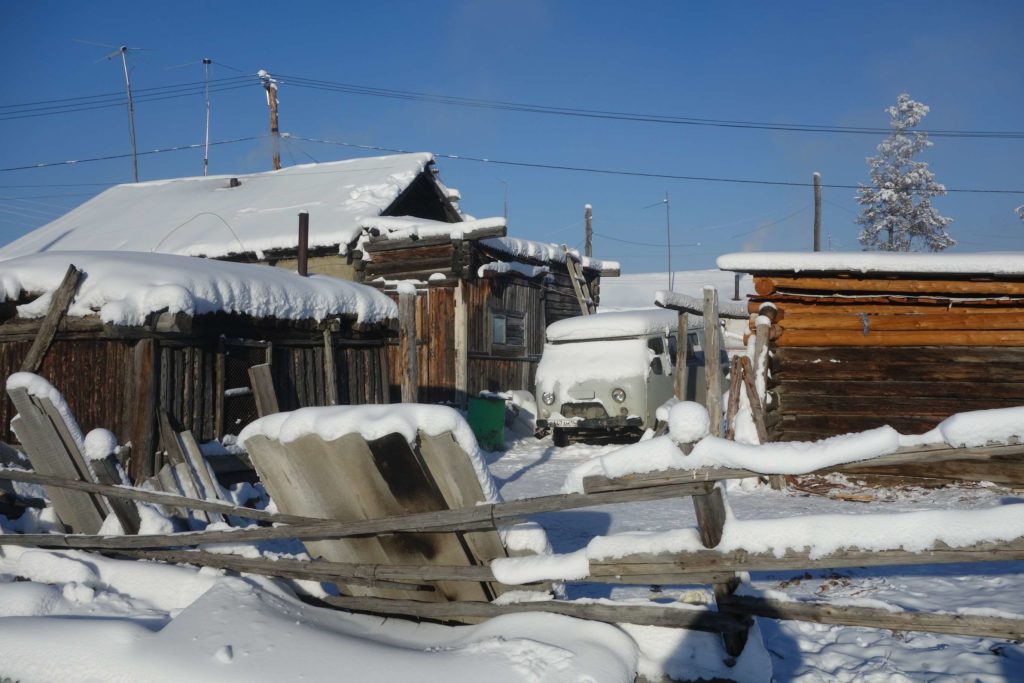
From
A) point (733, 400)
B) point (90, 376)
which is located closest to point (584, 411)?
point (733, 400)

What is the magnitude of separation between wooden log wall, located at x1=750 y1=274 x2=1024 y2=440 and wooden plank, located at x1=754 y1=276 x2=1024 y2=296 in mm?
12

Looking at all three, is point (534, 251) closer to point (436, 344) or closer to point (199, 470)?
point (436, 344)

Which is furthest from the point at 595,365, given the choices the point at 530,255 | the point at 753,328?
the point at 530,255

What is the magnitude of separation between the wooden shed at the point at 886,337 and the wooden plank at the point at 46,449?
24.8ft

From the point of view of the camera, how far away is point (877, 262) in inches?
374

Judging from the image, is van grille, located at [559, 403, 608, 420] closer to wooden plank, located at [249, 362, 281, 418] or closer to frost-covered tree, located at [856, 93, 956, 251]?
wooden plank, located at [249, 362, 281, 418]

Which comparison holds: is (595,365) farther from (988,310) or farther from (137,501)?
(137,501)

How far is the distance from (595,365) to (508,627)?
10094 mm

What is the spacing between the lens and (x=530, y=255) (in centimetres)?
1942

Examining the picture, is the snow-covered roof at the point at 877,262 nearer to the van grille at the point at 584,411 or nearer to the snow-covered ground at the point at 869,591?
the snow-covered ground at the point at 869,591

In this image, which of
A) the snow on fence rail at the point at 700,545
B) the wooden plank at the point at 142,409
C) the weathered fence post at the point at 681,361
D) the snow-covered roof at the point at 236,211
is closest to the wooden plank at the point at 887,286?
the weathered fence post at the point at 681,361

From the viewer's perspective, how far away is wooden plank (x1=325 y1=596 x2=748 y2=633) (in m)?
3.67

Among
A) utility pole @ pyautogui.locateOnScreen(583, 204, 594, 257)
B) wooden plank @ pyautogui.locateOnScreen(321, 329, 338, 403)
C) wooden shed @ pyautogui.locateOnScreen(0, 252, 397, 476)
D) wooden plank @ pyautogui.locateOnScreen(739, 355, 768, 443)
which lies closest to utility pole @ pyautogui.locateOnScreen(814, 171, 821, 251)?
utility pole @ pyautogui.locateOnScreen(583, 204, 594, 257)

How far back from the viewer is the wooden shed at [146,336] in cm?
818
